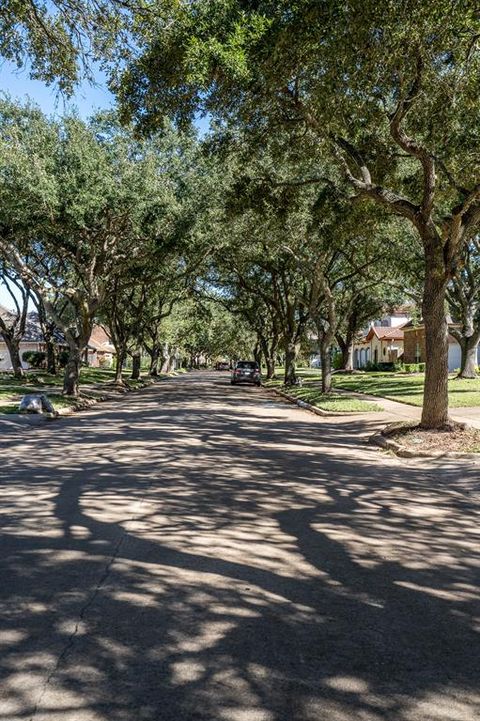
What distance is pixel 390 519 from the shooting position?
715 centimetres

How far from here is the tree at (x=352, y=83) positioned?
8875mm

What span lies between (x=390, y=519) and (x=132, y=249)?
22.8 m

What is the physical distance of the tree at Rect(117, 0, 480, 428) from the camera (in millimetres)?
8875

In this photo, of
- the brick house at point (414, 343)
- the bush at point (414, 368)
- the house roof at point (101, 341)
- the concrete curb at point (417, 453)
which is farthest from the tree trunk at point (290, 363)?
the house roof at point (101, 341)

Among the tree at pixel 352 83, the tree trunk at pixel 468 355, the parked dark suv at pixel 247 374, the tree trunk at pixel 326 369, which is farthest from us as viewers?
the parked dark suv at pixel 247 374

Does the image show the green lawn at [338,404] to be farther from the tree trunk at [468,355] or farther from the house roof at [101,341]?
the house roof at [101,341]

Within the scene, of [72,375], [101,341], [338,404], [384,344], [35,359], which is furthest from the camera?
[101,341]

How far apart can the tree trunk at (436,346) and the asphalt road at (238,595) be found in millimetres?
3522

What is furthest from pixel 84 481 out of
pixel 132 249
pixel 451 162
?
pixel 132 249

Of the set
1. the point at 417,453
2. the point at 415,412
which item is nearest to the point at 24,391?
the point at 415,412

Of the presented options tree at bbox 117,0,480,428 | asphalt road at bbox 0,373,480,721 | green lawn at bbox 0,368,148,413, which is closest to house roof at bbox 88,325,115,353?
green lawn at bbox 0,368,148,413

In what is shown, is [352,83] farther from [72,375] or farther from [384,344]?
[384,344]

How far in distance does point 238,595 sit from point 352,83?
825 cm

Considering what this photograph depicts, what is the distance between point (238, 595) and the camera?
4715 mm
